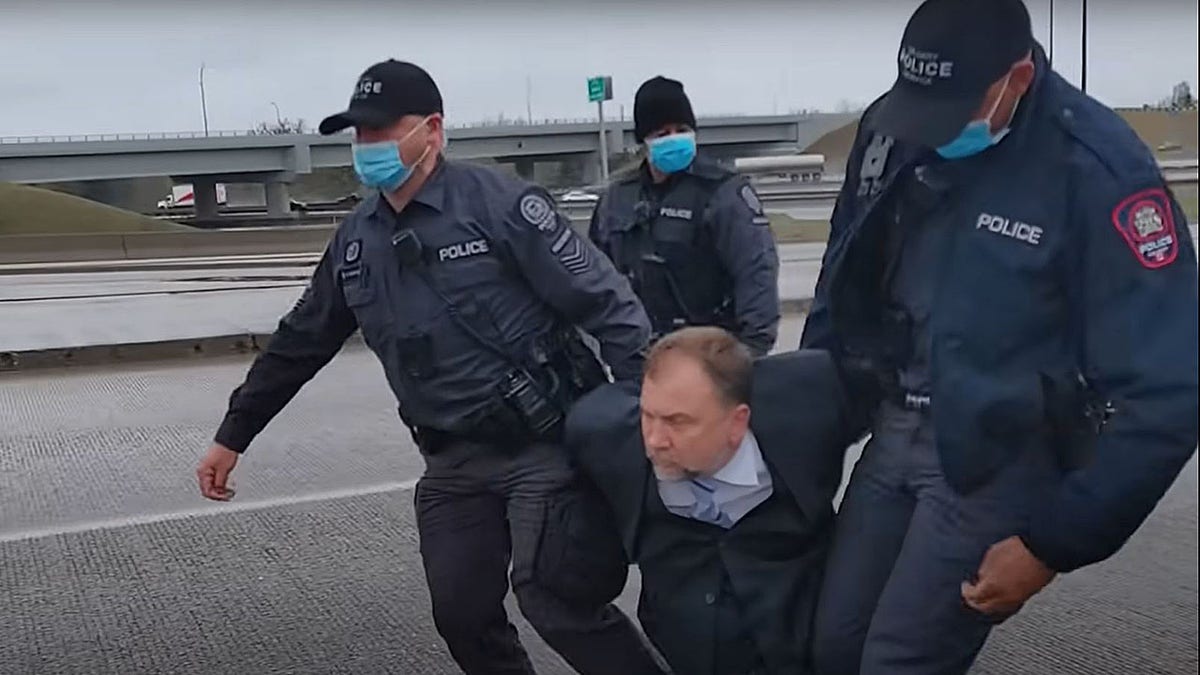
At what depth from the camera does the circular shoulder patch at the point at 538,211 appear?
273 cm

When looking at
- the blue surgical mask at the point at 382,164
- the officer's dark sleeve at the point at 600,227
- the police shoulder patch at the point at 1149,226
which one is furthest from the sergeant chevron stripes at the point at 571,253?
the officer's dark sleeve at the point at 600,227

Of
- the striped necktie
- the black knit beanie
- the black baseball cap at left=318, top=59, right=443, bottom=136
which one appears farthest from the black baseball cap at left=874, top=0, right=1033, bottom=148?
the black knit beanie

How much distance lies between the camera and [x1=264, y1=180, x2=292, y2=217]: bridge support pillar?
3465mm

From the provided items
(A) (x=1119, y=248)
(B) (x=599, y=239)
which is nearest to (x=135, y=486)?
(B) (x=599, y=239)

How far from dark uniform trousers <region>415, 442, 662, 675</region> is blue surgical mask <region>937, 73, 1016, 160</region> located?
1.05 m

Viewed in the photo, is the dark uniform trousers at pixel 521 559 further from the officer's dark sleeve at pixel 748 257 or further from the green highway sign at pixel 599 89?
the officer's dark sleeve at pixel 748 257

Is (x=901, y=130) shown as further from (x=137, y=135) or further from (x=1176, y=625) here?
(x=1176, y=625)

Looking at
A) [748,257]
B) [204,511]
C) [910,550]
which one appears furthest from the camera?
[204,511]

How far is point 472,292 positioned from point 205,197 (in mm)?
1310

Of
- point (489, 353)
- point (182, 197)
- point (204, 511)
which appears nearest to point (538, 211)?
point (489, 353)

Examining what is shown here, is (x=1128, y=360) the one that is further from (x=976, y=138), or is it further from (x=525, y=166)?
(x=525, y=166)

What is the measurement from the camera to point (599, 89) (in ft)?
11.1

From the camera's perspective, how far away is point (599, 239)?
4.45 metres

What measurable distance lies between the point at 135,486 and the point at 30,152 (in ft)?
11.0
